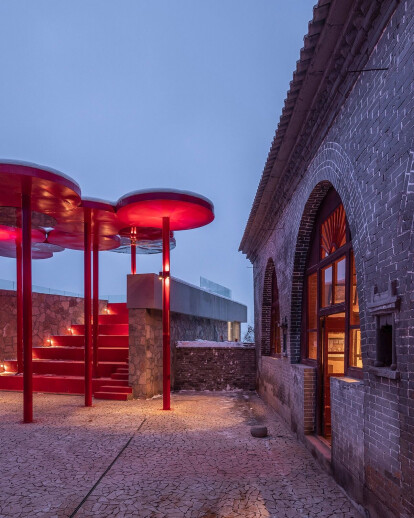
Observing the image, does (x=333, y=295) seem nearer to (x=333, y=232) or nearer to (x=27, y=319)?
(x=333, y=232)

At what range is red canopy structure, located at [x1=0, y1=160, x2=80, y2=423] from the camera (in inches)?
272

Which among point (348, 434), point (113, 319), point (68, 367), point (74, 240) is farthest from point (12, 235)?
point (348, 434)

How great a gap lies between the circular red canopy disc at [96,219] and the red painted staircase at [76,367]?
2.92m

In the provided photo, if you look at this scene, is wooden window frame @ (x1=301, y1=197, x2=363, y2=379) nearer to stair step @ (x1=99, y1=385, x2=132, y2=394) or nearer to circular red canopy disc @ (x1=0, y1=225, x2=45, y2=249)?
stair step @ (x1=99, y1=385, x2=132, y2=394)

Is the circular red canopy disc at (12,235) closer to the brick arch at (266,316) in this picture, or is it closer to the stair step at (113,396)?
the stair step at (113,396)

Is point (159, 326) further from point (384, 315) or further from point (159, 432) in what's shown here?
point (384, 315)

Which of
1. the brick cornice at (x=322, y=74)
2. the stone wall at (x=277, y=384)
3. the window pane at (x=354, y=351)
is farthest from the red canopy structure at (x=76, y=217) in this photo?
the window pane at (x=354, y=351)

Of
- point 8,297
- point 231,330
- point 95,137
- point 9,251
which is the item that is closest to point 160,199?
point 8,297

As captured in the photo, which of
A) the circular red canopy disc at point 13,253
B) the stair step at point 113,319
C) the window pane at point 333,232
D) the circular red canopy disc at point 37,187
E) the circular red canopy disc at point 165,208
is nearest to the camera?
the window pane at point 333,232

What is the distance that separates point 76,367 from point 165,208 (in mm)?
5005

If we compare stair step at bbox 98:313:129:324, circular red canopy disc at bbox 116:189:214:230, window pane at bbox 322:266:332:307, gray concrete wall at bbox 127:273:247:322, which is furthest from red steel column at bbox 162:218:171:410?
stair step at bbox 98:313:129:324

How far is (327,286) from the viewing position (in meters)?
6.19

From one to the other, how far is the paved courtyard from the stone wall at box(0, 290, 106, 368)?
4991 mm

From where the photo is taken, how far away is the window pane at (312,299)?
6895 millimetres
